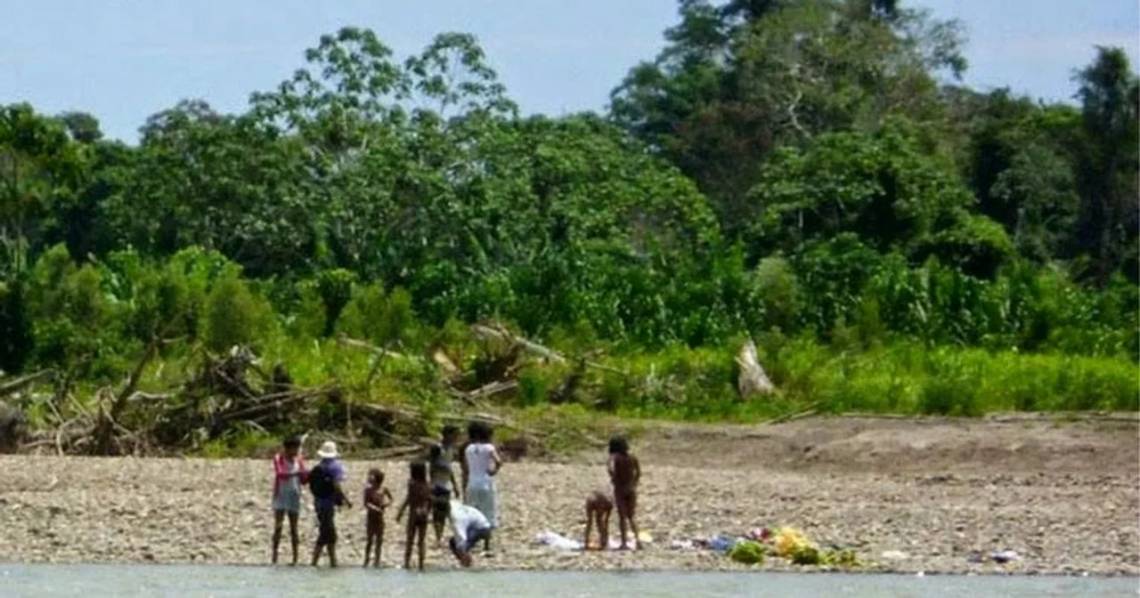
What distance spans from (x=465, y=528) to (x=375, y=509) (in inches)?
38.0

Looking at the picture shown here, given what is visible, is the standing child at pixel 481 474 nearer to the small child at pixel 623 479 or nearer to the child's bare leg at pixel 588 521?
the child's bare leg at pixel 588 521

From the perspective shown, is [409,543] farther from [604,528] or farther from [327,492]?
[604,528]

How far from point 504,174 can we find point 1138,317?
46.5 ft

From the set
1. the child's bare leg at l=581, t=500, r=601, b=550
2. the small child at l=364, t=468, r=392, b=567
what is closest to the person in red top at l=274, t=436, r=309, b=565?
the small child at l=364, t=468, r=392, b=567

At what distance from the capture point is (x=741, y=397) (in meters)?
35.4

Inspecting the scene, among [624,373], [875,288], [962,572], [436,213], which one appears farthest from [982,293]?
[962,572]

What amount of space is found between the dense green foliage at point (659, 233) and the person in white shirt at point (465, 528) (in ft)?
31.5

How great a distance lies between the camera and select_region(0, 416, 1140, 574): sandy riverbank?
2284 cm

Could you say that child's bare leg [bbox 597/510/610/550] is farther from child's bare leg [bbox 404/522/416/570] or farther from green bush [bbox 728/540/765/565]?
child's bare leg [bbox 404/522/416/570]

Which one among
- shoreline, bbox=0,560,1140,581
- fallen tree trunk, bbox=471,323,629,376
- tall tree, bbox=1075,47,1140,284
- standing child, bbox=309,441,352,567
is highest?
tall tree, bbox=1075,47,1140,284

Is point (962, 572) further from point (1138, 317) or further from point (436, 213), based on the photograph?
point (436, 213)

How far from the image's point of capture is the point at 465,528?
2161 cm

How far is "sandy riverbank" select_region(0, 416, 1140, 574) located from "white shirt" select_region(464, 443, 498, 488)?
76cm

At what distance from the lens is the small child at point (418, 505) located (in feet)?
68.7
